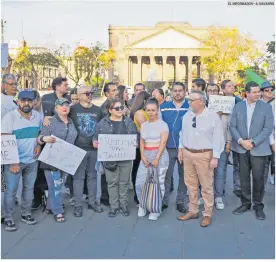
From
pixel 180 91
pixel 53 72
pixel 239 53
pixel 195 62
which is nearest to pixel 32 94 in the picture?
pixel 180 91

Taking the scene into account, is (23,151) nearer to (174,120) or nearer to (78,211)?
(78,211)

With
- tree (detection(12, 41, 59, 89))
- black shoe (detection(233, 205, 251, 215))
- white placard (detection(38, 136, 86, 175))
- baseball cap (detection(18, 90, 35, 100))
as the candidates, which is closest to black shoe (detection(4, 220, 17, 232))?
white placard (detection(38, 136, 86, 175))

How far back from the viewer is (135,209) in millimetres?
6965

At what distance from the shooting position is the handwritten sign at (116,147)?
638 centimetres

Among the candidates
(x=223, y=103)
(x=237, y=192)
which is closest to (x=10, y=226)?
(x=223, y=103)

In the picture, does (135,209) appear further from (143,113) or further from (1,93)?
(1,93)

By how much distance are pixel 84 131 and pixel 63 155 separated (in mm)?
508

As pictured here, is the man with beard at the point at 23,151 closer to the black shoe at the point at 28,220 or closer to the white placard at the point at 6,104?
the black shoe at the point at 28,220

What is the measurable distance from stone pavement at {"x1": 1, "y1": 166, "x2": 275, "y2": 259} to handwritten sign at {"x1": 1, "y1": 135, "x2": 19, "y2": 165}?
0.97 meters

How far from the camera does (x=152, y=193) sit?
638cm

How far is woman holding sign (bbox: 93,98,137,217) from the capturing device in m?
6.42

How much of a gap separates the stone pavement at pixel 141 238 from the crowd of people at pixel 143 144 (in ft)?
0.60

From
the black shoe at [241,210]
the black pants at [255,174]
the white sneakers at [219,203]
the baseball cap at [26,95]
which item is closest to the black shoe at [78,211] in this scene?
the baseball cap at [26,95]

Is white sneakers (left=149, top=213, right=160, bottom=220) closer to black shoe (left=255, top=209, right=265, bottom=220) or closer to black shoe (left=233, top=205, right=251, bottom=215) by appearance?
black shoe (left=233, top=205, right=251, bottom=215)
